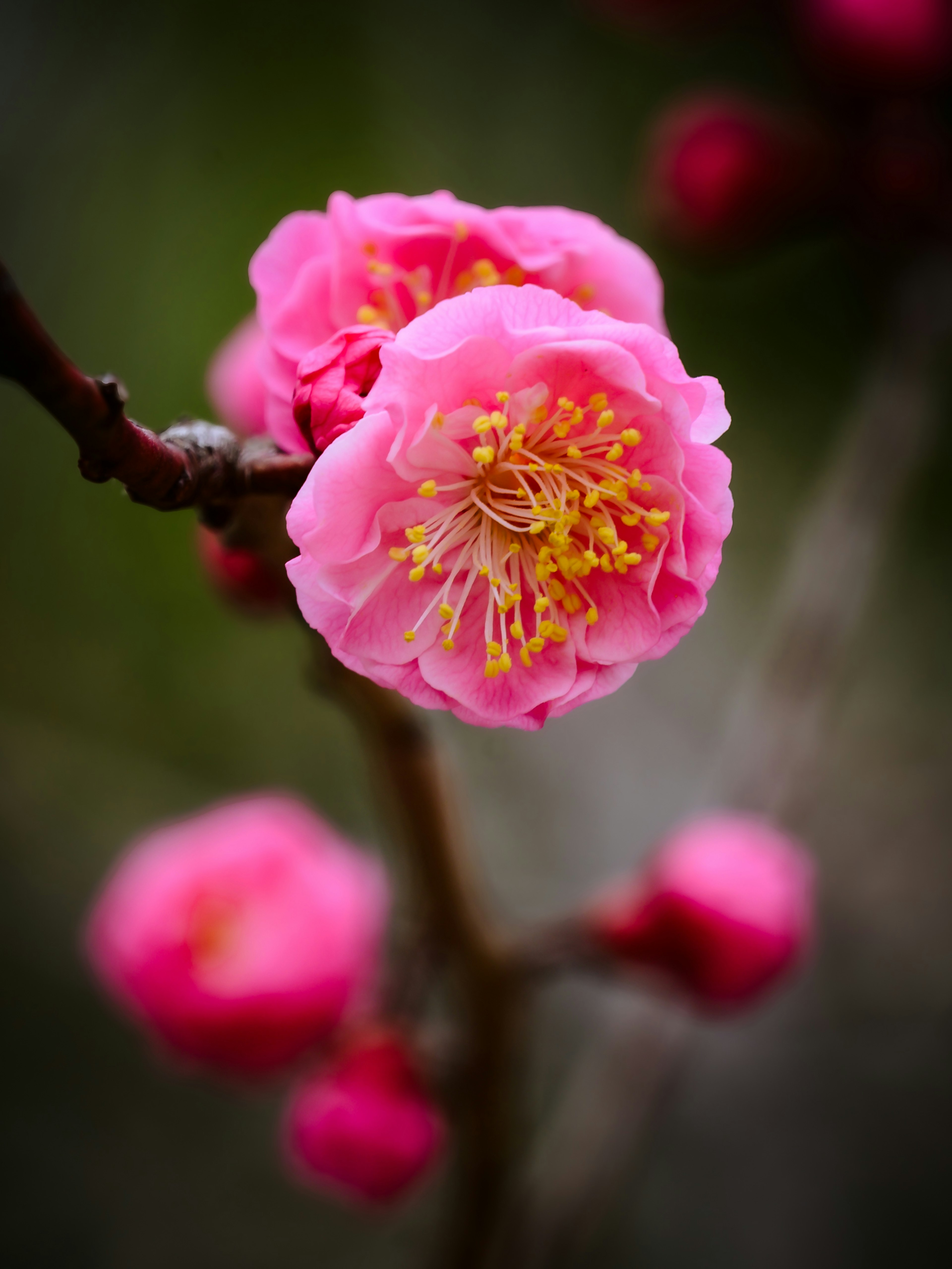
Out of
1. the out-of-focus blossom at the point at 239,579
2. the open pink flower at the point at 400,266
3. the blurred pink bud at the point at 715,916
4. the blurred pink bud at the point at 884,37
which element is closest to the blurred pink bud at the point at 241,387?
the out-of-focus blossom at the point at 239,579

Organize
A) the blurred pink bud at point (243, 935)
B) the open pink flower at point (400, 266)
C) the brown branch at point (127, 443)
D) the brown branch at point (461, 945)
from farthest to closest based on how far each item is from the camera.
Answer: the blurred pink bud at point (243, 935) < the brown branch at point (461, 945) < the open pink flower at point (400, 266) < the brown branch at point (127, 443)

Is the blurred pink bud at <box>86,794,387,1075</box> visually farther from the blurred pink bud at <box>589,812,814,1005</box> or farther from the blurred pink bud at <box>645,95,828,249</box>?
the blurred pink bud at <box>645,95,828,249</box>

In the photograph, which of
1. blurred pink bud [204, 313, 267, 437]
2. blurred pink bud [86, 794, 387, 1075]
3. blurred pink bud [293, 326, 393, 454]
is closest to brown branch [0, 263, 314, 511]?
blurred pink bud [293, 326, 393, 454]

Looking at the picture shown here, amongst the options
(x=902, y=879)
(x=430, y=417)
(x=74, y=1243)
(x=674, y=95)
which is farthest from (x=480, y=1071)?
(x=674, y=95)

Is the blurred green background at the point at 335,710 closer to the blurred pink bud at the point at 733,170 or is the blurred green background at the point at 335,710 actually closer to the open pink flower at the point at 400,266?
the blurred pink bud at the point at 733,170

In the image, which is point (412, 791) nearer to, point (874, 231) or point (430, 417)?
point (430, 417)

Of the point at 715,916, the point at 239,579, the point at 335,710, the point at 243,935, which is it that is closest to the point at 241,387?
the point at 239,579
